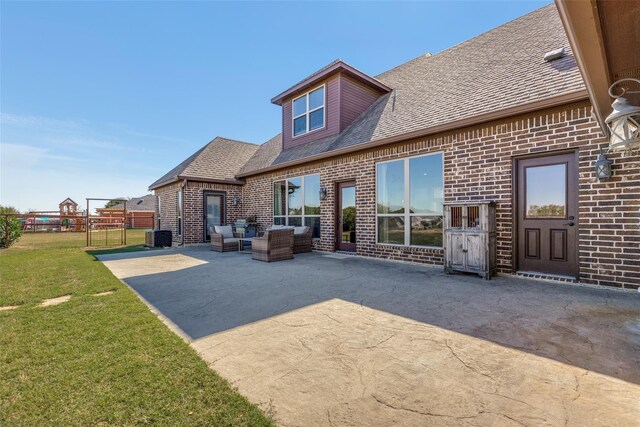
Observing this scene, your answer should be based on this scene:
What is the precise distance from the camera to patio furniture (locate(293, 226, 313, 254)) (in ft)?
29.3

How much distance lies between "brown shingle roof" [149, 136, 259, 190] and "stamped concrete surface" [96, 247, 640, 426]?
25.6 feet

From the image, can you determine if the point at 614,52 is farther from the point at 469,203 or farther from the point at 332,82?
the point at 332,82

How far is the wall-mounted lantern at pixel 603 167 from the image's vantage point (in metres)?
4.42

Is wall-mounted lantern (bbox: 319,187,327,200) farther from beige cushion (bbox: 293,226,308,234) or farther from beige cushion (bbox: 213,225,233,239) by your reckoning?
beige cushion (bbox: 213,225,233,239)

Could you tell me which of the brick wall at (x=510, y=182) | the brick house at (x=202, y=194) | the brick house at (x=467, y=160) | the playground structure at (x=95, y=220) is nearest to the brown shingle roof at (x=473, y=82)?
the brick house at (x=467, y=160)

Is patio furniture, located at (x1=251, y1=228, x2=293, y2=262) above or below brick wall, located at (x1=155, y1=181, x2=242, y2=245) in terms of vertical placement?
below

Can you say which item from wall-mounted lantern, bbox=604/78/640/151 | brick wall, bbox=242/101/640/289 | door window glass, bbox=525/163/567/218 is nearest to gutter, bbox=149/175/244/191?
brick wall, bbox=242/101/640/289

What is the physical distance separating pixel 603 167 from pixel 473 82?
363 cm

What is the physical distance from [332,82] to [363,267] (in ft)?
21.0

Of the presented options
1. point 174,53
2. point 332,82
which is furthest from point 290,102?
point 174,53

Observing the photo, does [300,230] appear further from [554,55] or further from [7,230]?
[7,230]

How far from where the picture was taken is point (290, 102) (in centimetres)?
1123

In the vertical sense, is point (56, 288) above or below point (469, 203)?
below

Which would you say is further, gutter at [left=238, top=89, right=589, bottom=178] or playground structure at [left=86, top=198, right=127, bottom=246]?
playground structure at [left=86, top=198, right=127, bottom=246]
